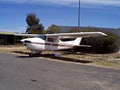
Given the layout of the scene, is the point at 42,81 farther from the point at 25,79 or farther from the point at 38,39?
the point at 38,39

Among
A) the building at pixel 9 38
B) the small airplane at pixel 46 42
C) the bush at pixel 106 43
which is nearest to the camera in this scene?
the small airplane at pixel 46 42

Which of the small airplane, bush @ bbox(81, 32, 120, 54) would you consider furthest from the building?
the small airplane

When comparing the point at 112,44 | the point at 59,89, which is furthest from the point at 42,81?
the point at 112,44

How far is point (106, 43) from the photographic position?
92.8ft

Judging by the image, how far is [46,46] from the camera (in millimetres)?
24359

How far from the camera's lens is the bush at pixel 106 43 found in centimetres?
2823

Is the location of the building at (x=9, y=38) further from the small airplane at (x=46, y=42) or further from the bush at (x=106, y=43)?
the small airplane at (x=46, y=42)

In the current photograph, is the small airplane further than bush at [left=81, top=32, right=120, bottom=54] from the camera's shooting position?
No

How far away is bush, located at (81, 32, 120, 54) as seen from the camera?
2823 centimetres

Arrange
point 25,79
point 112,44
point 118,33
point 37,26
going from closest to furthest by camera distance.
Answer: point 25,79, point 112,44, point 118,33, point 37,26

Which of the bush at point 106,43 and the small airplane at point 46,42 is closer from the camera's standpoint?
the small airplane at point 46,42

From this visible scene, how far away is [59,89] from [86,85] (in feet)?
4.40

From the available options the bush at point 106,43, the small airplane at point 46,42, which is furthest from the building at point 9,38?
the small airplane at point 46,42

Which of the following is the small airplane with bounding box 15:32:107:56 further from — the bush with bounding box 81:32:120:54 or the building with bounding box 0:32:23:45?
the building with bounding box 0:32:23:45
